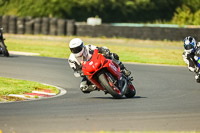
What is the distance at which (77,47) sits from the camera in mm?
10172

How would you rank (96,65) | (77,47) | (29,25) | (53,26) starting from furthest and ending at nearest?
(29,25), (53,26), (77,47), (96,65)

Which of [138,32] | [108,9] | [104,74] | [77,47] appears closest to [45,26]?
[138,32]

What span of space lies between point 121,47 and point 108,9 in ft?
60.8

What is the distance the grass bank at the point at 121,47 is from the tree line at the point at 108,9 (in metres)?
8.12

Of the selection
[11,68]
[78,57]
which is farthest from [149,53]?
[78,57]

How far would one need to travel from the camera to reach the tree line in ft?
139

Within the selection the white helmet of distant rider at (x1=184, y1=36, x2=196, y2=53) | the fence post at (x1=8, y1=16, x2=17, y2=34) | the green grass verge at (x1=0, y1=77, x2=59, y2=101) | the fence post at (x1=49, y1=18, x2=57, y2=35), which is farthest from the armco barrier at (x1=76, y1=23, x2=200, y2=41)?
the green grass verge at (x1=0, y1=77, x2=59, y2=101)

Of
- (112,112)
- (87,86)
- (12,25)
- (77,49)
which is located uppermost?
(77,49)

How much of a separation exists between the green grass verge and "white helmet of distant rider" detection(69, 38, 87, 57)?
6.17 ft

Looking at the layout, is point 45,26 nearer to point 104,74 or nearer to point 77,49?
point 77,49

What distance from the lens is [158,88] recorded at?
1341 cm

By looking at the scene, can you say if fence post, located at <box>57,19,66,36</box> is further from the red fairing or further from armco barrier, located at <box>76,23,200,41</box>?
the red fairing

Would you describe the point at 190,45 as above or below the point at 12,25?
above

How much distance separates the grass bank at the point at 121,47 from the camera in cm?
2315
